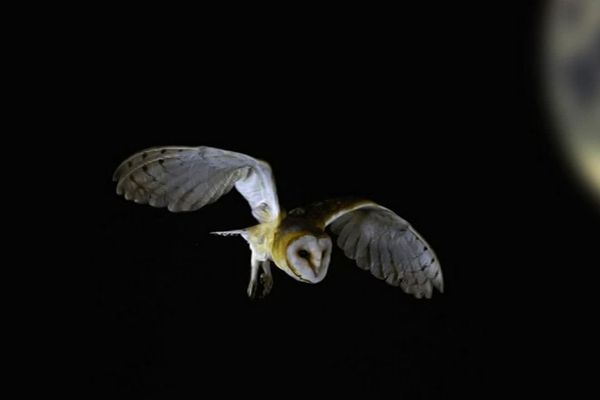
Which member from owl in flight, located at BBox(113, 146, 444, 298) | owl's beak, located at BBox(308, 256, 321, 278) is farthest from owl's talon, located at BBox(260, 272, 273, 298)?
owl's beak, located at BBox(308, 256, 321, 278)

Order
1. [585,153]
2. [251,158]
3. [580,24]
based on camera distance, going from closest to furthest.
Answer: [251,158] < [580,24] < [585,153]

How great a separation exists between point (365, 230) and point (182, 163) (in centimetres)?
29

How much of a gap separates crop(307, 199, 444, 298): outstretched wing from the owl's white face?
0.13 meters

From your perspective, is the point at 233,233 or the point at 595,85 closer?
the point at 233,233

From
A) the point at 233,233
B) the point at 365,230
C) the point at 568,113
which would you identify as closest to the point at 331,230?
the point at 365,230

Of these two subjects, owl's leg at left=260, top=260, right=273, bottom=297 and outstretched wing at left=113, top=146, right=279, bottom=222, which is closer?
outstretched wing at left=113, top=146, right=279, bottom=222

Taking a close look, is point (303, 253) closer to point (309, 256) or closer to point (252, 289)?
point (309, 256)

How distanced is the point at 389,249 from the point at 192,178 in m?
0.31

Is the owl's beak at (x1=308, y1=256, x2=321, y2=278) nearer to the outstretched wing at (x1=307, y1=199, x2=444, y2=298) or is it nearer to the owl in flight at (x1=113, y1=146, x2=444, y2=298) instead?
the owl in flight at (x1=113, y1=146, x2=444, y2=298)

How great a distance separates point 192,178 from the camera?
3.14 feet

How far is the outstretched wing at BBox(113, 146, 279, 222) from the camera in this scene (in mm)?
923

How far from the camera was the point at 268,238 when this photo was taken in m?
0.99

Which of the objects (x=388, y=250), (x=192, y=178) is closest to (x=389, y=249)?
(x=388, y=250)

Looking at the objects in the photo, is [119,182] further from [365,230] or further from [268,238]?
[365,230]
